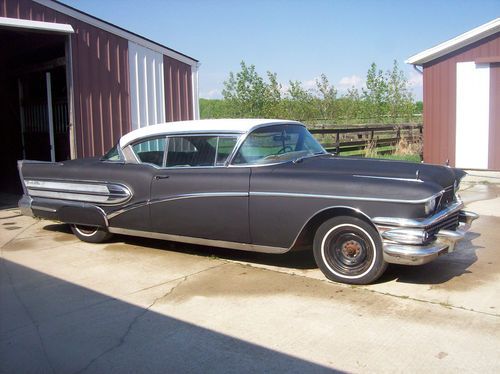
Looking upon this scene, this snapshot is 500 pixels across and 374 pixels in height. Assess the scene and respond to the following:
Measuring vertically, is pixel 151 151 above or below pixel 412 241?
above

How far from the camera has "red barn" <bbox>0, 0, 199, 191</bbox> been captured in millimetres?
9055

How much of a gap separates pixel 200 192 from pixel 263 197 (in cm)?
74

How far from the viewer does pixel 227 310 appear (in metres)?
4.25

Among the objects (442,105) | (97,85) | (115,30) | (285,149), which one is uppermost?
(115,30)

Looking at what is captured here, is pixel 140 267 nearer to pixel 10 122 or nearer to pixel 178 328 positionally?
pixel 178 328

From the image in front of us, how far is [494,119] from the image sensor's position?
1273cm

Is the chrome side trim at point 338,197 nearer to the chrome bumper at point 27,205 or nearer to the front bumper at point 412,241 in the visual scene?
the front bumper at point 412,241

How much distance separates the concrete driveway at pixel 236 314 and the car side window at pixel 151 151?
3.56 feet

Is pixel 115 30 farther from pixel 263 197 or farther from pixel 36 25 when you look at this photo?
pixel 263 197

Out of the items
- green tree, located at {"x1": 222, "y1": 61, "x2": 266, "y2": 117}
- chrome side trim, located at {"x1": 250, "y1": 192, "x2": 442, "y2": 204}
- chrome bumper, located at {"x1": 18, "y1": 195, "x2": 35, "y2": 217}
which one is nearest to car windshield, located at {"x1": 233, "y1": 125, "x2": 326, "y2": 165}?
chrome side trim, located at {"x1": 250, "y1": 192, "x2": 442, "y2": 204}

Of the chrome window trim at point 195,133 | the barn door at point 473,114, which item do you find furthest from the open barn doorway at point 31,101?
the barn door at point 473,114

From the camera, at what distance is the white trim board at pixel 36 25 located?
802cm

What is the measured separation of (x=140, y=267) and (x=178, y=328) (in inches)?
70.6

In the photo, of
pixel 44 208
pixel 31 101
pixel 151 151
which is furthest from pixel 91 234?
pixel 31 101
